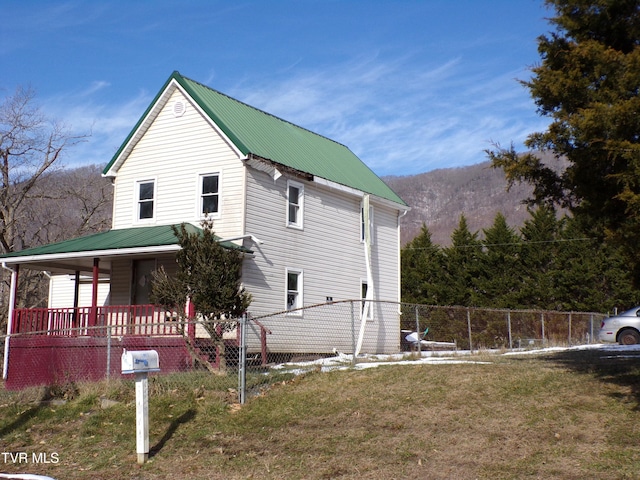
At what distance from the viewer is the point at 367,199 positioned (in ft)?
74.9

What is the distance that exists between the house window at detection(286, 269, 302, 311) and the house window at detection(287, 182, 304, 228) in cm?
140

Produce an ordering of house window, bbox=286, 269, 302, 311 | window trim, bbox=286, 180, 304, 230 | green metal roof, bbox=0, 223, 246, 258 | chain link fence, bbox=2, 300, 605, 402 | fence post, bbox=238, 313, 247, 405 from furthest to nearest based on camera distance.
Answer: window trim, bbox=286, 180, 304, 230
house window, bbox=286, 269, 302, 311
green metal roof, bbox=0, 223, 246, 258
chain link fence, bbox=2, 300, 605, 402
fence post, bbox=238, 313, 247, 405

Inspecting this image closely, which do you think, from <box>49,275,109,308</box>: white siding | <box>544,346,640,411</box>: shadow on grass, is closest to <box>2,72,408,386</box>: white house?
<box>49,275,109,308</box>: white siding

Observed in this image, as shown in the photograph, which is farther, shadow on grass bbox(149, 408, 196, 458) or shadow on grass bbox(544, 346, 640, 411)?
shadow on grass bbox(544, 346, 640, 411)

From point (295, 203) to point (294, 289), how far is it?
8.29 feet

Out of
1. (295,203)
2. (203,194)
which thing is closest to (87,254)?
(203,194)

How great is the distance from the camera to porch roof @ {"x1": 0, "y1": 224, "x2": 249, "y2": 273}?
17.2 meters

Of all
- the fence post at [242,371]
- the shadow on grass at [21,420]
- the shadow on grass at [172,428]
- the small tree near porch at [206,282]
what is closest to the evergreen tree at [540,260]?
the small tree near porch at [206,282]

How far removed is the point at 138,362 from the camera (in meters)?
8.78

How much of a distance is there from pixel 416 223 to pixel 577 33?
110682mm

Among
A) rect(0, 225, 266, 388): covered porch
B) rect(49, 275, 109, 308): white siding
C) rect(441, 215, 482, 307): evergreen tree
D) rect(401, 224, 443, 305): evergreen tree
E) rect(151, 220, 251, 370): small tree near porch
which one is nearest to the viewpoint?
rect(151, 220, 251, 370): small tree near porch

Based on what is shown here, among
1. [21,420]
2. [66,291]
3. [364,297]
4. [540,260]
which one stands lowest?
[21,420]

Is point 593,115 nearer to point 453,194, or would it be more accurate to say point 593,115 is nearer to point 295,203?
point 295,203

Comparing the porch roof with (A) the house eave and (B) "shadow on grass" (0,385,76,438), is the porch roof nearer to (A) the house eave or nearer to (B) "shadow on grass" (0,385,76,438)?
(A) the house eave
